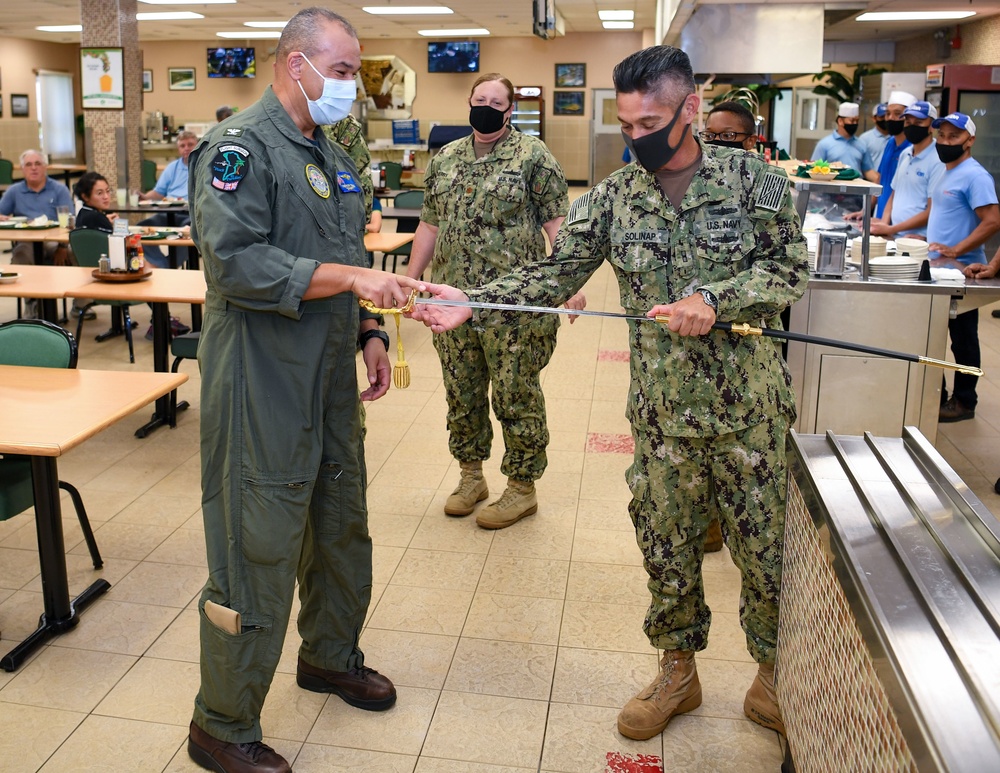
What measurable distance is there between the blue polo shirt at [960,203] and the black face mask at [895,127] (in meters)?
2.63

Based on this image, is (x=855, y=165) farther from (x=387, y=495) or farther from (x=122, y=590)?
(x=122, y=590)

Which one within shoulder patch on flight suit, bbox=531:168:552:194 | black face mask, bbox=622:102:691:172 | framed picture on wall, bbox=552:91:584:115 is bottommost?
shoulder patch on flight suit, bbox=531:168:552:194

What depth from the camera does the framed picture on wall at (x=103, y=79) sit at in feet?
32.9

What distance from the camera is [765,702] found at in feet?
8.38

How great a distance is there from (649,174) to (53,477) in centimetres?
204

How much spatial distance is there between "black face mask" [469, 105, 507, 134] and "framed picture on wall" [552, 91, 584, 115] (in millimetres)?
17015

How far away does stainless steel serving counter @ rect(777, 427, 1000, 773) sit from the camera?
1229 millimetres

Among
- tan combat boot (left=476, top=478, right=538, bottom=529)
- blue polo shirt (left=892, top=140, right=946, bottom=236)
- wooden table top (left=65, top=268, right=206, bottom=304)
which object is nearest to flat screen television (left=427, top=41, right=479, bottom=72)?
blue polo shirt (left=892, top=140, right=946, bottom=236)

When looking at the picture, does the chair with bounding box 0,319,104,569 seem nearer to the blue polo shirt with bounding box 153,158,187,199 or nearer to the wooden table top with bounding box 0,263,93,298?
the wooden table top with bounding box 0,263,93,298

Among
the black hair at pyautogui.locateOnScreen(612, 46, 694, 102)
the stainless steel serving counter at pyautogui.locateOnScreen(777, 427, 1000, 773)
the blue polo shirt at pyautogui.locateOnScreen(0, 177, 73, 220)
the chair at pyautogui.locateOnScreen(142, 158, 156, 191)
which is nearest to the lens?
the stainless steel serving counter at pyautogui.locateOnScreen(777, 427, 1000, 773)

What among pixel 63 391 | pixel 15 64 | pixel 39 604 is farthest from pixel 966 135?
pixel 15 64

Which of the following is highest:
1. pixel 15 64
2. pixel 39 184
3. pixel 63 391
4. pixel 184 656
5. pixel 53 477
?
pixel 15 64

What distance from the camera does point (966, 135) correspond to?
17.2ft

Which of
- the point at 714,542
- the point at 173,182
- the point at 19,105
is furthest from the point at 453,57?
the point at 714,542
